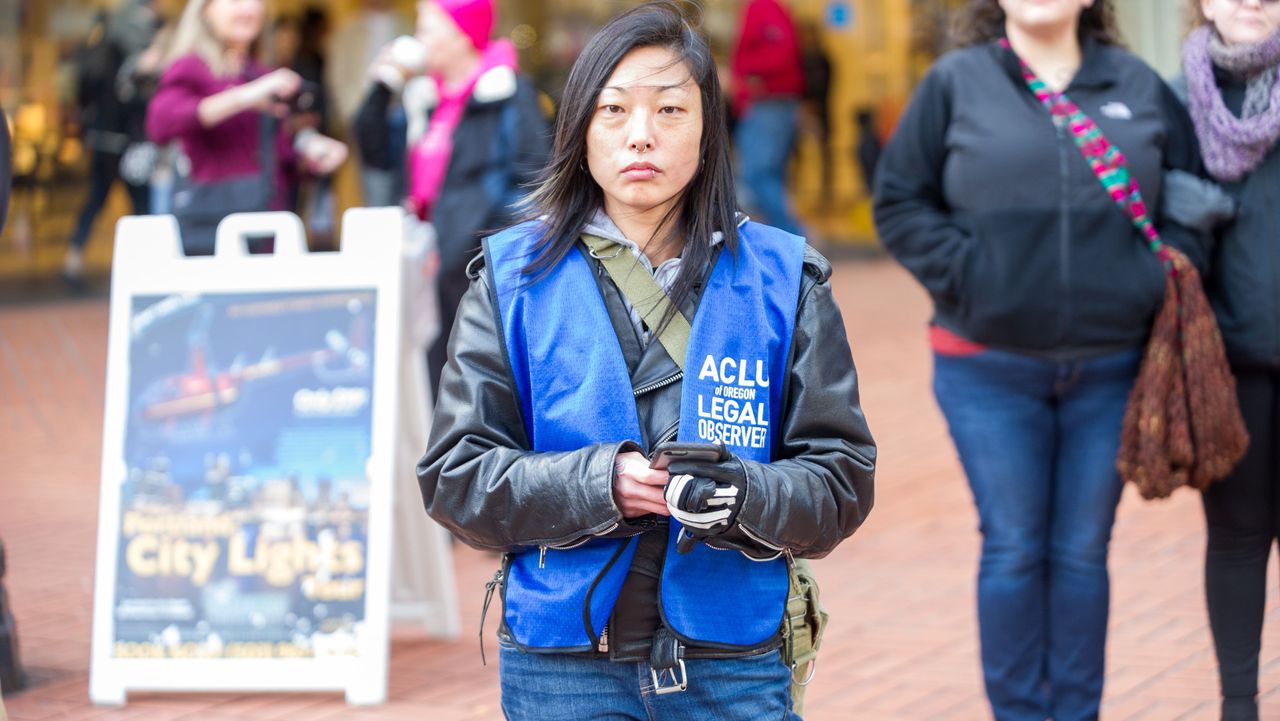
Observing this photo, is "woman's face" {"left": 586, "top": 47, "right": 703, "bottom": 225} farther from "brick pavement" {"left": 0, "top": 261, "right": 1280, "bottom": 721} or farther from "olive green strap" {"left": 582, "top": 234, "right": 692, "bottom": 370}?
"brick pavement" {"left": 0, "top": 261, "right": 1280, "bottom": 721}

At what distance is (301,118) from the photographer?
632 centimetres

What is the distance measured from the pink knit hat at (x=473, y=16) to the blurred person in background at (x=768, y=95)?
6793 millimetres

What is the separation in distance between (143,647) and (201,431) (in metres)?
0.63

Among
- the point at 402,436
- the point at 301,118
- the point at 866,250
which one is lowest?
the point at 866,250

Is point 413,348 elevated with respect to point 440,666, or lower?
elevated

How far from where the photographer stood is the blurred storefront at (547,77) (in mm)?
15047

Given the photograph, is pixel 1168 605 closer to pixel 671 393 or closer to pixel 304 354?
pixel 304 354

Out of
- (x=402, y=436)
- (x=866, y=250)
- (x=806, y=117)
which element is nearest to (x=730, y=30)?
(x=806, y=117)

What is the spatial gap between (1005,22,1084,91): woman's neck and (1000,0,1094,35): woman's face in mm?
16

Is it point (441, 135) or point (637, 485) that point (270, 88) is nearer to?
point (441, 135)

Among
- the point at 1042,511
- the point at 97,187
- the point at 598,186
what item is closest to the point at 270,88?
the point at 1042,511

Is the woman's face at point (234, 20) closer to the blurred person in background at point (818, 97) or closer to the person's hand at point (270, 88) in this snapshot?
the person's hand at point (270, 88)

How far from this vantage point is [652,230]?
2.48 m

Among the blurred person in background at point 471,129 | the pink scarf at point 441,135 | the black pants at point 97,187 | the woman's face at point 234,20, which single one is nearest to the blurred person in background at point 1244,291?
the blurred person in background at point 471,129
